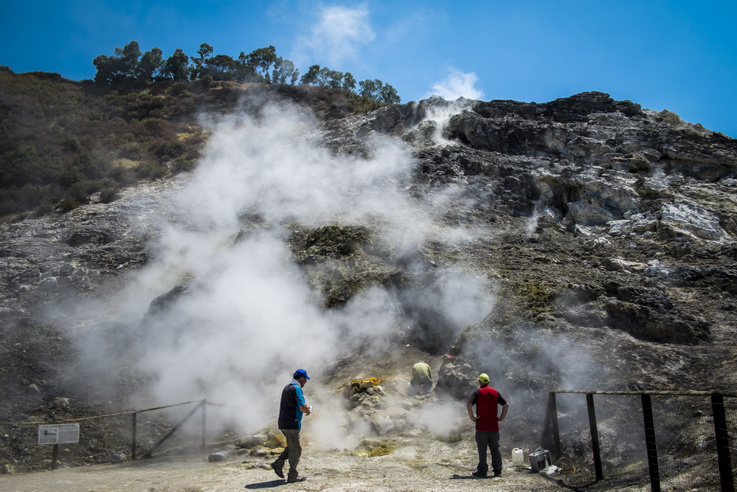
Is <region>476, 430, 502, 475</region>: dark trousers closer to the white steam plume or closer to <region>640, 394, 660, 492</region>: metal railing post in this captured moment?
<region>640, 394, 660, 492</region>: metal railing post

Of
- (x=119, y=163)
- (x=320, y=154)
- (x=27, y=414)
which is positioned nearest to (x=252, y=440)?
(x=27, y=414)

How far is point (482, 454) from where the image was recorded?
5141mm

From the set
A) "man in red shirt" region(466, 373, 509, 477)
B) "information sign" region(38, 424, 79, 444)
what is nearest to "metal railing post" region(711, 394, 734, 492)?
"man in red shirt" region(466, 373, 509, 477)

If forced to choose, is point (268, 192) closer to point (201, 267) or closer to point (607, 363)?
point (201, 267)

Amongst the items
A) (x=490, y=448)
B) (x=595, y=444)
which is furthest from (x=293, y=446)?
(x=595, y=444)

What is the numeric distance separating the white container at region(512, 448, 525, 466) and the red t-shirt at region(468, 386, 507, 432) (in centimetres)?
57

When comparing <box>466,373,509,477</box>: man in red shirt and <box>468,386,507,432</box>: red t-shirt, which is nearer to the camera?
<box>466,373,509,477</box>: man in red shirt

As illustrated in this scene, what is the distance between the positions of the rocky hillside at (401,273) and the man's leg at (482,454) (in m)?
1.10

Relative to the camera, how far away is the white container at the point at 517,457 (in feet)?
18.0

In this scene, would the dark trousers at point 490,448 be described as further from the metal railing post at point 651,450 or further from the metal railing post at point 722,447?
the metal railing post at point 722,447

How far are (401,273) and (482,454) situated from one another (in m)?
7.11

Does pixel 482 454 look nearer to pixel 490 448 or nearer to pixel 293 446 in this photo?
pixel 490 448

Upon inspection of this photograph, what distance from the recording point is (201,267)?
14047mm

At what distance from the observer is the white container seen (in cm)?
547
